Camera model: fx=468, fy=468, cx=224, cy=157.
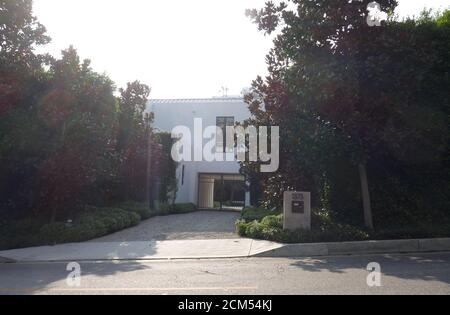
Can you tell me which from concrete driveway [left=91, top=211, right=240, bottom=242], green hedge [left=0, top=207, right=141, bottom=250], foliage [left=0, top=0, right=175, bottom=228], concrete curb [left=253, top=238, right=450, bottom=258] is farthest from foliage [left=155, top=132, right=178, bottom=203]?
concrete curb [left=253, top=238, right=450, bottom=258]

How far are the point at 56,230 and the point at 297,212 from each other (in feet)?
23.8

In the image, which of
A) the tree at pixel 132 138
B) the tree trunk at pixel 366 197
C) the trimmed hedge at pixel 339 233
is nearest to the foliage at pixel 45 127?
the tree at pixel 132 138

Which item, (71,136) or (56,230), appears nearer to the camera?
(56,230)

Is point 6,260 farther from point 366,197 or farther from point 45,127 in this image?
point 366,197

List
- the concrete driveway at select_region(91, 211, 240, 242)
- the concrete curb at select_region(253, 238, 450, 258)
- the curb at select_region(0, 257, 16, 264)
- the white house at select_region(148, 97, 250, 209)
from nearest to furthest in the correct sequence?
the concrete curb at select_region(253, 238, 450, 258)
the curb at select_region(0, 257, 16, 264)
the concrete driveway at select_region(91, 211, 240, 242)
the white house at select_region(148, 97, 250, 209)

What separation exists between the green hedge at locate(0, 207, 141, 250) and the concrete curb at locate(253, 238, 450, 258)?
618 centimetres

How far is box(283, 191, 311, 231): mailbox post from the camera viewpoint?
41.0 ft

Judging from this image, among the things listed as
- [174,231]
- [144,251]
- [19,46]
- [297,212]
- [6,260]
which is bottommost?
[6,260]

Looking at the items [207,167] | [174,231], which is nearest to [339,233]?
[174,231]

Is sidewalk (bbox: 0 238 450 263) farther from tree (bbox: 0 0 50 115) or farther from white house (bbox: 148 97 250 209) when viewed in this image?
white house (bbox: 148 97 250 209)

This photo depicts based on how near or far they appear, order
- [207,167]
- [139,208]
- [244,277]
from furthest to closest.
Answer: [207,167] → [139,208] → [244,277]

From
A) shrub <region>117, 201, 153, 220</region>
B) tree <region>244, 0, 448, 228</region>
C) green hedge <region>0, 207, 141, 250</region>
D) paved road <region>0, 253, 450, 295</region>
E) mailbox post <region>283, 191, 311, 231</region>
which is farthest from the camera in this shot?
shrub <region>117, 201, 153, 220</region>

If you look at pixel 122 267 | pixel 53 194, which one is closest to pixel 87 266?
pixel 122 267

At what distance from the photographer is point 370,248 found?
10.8 m
